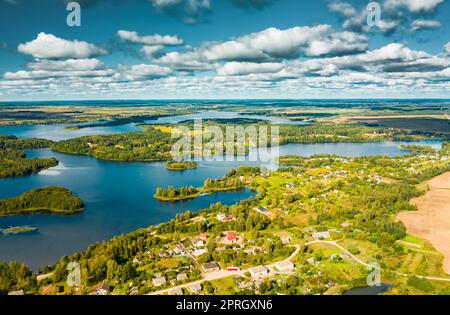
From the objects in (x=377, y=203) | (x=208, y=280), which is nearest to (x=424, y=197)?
(x=377, y=203)

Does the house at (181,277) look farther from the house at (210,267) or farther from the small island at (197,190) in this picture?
the small island at (197,190)

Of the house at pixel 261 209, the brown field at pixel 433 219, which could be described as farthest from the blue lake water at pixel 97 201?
the brown field at pixel 433 219

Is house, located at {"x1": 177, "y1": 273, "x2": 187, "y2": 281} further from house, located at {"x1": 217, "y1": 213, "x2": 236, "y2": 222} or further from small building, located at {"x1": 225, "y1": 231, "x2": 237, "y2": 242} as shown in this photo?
house, located at {"x1": 217, "y1": 213, "x2": 236, "y2": 222}

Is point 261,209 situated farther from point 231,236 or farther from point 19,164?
point 19,164

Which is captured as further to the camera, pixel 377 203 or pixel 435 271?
pixel 377 203

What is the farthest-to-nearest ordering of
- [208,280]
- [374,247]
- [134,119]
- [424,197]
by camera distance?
1. [134,119]
2. [424,197]
3. [374,247]
4. [208,280]
